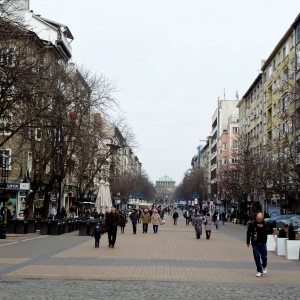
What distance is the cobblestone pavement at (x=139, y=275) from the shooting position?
11.1m

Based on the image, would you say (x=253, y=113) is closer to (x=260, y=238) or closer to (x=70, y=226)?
(x=70, y=226)

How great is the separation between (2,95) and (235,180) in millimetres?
43016

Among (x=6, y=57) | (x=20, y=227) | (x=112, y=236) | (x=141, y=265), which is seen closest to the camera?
(x=141, y=265)

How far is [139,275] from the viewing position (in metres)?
14.0

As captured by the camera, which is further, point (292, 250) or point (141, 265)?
point (292, 250)

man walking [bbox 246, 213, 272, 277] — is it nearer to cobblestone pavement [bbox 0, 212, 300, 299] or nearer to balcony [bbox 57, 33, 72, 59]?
cobblestone pavement [bbox 0, 212, 300, 299]

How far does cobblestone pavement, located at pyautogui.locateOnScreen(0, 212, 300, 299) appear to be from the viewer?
11.1 m

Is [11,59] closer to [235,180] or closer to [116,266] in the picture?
[116,266]

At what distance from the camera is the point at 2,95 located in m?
21.2

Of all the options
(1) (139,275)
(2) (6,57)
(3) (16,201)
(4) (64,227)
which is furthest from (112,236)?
(3) (16,201)

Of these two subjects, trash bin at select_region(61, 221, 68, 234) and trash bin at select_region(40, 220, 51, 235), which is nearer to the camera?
trash bin at select_region(40, 220, 51, 235)

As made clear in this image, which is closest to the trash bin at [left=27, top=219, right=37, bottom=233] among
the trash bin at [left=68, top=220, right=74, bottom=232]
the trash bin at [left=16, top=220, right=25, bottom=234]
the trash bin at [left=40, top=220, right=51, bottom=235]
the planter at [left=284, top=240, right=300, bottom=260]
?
the trash bin at [left=16, top=220, right=25, bottom=234]

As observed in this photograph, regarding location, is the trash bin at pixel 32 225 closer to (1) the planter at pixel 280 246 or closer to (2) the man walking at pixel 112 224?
(2) the man walking at pixel 112 224

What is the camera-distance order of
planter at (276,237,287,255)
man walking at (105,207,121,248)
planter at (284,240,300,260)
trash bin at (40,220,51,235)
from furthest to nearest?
trash bin at (40,220,51,235) → man walking at (105,207,121,248) → planter at (276,237,287,255) → planter at (284,240,300,260)
